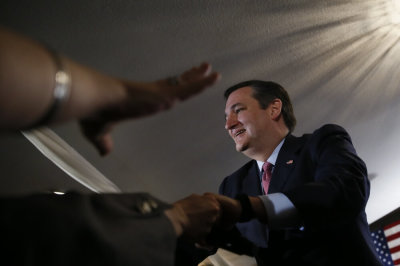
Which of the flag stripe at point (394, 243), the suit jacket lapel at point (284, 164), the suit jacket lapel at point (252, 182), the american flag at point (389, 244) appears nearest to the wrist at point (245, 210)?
the suit jacket lapel at point (284, 164)

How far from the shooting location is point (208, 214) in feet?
2.22

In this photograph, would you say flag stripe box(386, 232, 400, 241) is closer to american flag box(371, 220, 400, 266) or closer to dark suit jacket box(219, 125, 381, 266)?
american flag box(371, 220, 400, 266)

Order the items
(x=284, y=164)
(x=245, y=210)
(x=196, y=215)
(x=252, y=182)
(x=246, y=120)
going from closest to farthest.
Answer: (x=196, y=215) → (x=245, y=210) → (x=284, y=164) → (x=252, y=182) → (x=246, y=120)

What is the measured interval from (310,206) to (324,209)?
0.03 metres

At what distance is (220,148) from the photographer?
2758 mm

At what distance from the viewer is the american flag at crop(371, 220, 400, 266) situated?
4023mm

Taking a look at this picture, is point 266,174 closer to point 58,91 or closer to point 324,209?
point 324,209

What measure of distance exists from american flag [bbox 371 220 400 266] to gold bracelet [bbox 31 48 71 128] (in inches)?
180

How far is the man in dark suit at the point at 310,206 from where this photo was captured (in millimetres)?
836

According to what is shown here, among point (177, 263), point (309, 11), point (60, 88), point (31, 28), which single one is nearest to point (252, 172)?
point (177, 263)

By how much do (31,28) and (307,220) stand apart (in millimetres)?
1478

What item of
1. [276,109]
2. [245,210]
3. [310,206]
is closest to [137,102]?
[245,210]

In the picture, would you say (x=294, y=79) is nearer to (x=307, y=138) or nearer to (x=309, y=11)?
(x=309, y=11)

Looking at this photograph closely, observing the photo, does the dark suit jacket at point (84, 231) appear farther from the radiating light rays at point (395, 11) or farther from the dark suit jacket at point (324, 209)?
the radiating light rays at point (395, 11)
